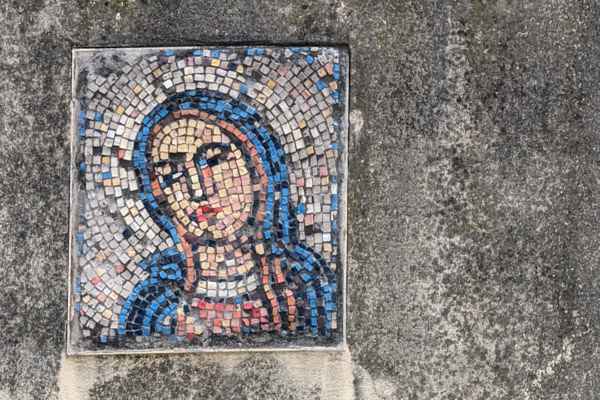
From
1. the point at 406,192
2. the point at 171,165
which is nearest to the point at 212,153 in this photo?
the point at 171,165

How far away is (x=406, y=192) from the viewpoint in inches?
90.5

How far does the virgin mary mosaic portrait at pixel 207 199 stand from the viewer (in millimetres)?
2270

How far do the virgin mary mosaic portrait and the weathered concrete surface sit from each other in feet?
0.24

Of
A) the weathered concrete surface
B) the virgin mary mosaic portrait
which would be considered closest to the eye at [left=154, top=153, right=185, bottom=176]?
the virgin mary mosaic portrait

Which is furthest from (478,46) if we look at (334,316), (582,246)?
(334,316)

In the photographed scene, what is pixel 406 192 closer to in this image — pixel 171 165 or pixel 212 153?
pixel 212 153

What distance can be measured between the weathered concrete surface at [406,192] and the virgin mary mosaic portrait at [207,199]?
0.24ft

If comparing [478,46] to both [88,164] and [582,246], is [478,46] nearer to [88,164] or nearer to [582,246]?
[582,246]

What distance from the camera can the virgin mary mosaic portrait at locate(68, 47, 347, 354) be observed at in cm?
227

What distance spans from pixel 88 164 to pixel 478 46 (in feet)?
4.98

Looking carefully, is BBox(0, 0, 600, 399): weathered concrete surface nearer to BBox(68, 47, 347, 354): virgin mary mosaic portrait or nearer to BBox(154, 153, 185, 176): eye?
BBox(68, 47, 347, 354): virgin mary mosaic portrait

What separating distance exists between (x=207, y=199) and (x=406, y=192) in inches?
29.4

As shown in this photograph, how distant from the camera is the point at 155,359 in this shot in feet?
7.54

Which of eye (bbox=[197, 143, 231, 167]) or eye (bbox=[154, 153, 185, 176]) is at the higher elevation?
eye (bbox=[197, 143, 231, 167])
